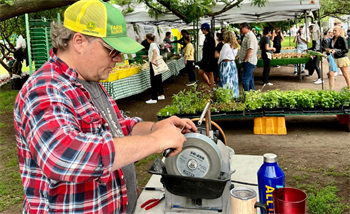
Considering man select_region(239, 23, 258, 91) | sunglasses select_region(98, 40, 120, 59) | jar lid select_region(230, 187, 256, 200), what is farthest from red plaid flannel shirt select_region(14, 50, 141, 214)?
man select_region(239, 23, 258, 91)

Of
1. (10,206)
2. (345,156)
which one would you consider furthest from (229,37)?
(10,206)

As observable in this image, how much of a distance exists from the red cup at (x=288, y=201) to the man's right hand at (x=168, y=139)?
448 millimetres

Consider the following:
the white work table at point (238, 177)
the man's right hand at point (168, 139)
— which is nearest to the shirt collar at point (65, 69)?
the man's right hand at point (168, 139)

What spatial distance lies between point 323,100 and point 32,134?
18.5 ft

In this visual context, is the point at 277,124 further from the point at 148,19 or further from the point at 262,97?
the point at 148,19

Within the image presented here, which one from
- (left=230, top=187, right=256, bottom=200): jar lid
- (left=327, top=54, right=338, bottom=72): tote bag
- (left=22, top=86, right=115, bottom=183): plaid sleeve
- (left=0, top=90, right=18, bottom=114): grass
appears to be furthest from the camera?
(left=0, top=90, right=18, bottom=114): grass

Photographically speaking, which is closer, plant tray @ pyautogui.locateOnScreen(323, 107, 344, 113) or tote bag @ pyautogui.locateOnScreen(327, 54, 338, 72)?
plant tray @ pyautogui.locateOnScreen(323, 107, 344, 113)

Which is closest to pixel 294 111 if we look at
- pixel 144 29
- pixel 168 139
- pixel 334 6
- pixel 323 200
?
pixel 323 200

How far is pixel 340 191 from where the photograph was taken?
12.6 ft

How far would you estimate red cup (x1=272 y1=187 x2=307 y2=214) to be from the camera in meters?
1.24

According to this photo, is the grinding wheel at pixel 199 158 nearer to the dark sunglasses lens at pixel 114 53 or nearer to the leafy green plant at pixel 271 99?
the dark sunglasses lens at pixel 114 53

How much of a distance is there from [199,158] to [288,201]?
Answer: 410 millimetres

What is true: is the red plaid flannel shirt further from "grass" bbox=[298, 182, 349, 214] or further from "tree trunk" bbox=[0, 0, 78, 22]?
"tree trunk" bbox=[0, 0, 78, 22]

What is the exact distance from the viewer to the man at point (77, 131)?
3.59 feet
